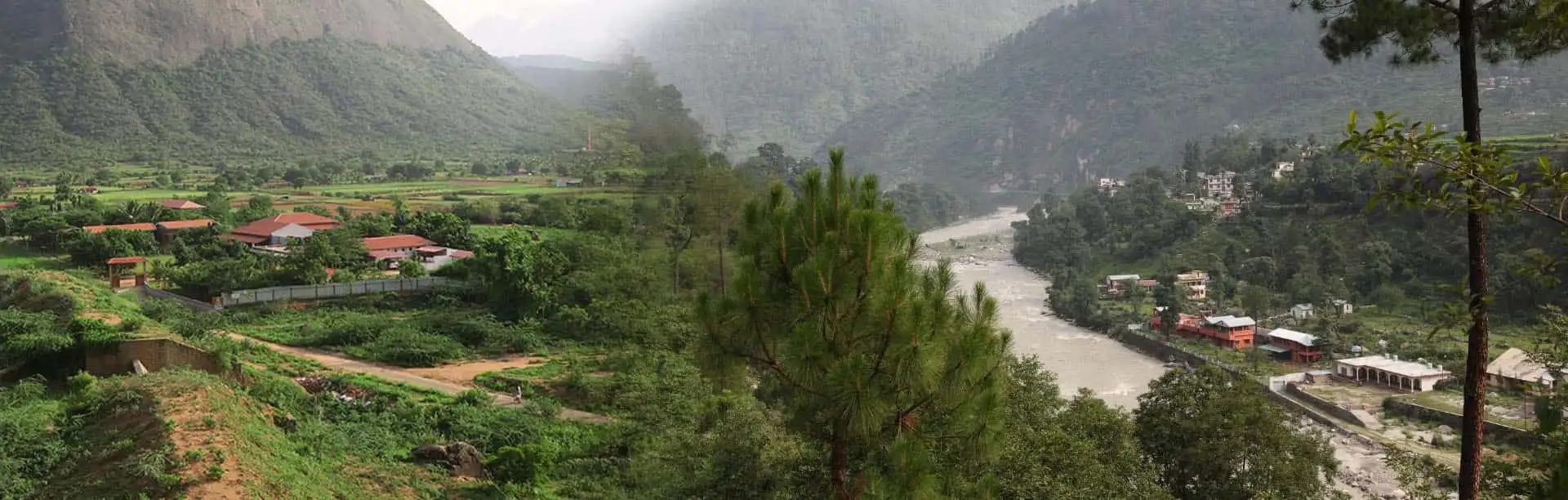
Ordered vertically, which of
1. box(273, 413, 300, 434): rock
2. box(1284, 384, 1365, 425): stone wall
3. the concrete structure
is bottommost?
box(1284, 384, 1365, 425): stone wall

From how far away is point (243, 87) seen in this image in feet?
105

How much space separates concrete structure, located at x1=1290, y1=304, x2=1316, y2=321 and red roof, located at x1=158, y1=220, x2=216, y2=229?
20397 mm

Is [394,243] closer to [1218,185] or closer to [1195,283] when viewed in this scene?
[1195,283]

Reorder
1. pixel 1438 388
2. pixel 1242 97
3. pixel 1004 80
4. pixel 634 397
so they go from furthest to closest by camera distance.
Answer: pixel 1004 80 < pixel 1242 97 < pixel 1438 388 < pixel 634 397

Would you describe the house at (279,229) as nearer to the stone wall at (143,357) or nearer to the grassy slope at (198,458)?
the stone wall at (143,357)

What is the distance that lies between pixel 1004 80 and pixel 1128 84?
34.7 ft

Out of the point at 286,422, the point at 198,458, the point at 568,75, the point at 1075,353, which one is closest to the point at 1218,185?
the point at 1075,353

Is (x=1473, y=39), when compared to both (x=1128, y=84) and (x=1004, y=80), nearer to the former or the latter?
(x=1128, y=84)

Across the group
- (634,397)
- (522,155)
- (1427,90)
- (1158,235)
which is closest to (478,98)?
(522,155)

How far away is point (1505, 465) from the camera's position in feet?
13.0

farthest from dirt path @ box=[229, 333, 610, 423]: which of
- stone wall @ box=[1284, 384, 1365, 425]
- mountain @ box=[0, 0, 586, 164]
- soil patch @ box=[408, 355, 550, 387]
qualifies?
stone wall @ box=[1284, 384, 1365, 425]

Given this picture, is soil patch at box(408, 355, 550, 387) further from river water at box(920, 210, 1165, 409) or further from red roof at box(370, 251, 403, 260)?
red roof at box(370, 251, 403, 260)

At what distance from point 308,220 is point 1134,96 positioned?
46698mm

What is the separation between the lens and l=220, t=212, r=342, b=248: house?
593 inches
